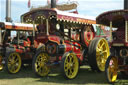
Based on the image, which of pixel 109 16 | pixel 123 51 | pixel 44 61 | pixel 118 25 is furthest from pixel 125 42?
pixel 44 61

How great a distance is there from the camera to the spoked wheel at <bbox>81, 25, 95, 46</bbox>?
7383 millimetres

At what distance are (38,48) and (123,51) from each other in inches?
149

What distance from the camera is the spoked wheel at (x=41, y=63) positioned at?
21.5 feet

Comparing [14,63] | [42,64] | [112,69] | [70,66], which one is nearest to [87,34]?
[70,66]

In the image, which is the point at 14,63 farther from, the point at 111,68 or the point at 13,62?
the point at 111,68

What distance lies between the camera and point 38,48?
816 centimetres

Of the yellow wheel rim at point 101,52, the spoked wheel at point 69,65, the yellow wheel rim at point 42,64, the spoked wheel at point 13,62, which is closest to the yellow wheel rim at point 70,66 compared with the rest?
the spoked wheel at point 69,65

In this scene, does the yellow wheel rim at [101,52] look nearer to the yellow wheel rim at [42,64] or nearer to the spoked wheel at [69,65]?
the spoked wheel at [69,65]

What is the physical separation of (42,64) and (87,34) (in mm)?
2112

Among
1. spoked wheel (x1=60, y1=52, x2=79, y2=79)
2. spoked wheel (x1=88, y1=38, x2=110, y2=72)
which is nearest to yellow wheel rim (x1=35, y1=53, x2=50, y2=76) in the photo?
spoked wheel (x1=60, y1=52, x2=79, y2=79)

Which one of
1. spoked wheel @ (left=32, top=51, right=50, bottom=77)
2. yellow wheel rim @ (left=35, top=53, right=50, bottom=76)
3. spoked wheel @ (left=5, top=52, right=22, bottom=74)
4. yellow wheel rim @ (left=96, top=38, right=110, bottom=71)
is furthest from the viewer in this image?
spoked wheel @ (left=5, top=52, right=22, bottom=74)

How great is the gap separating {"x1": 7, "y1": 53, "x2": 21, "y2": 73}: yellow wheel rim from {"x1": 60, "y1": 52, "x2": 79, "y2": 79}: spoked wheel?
7.92 feet

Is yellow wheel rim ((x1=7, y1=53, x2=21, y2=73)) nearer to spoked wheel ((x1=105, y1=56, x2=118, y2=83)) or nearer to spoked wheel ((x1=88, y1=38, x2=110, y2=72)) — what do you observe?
spoked wheel ((x1=88, y1=38, x2=110, y2=72))

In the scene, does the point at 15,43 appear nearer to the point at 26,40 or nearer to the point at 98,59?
the point at 26,40
